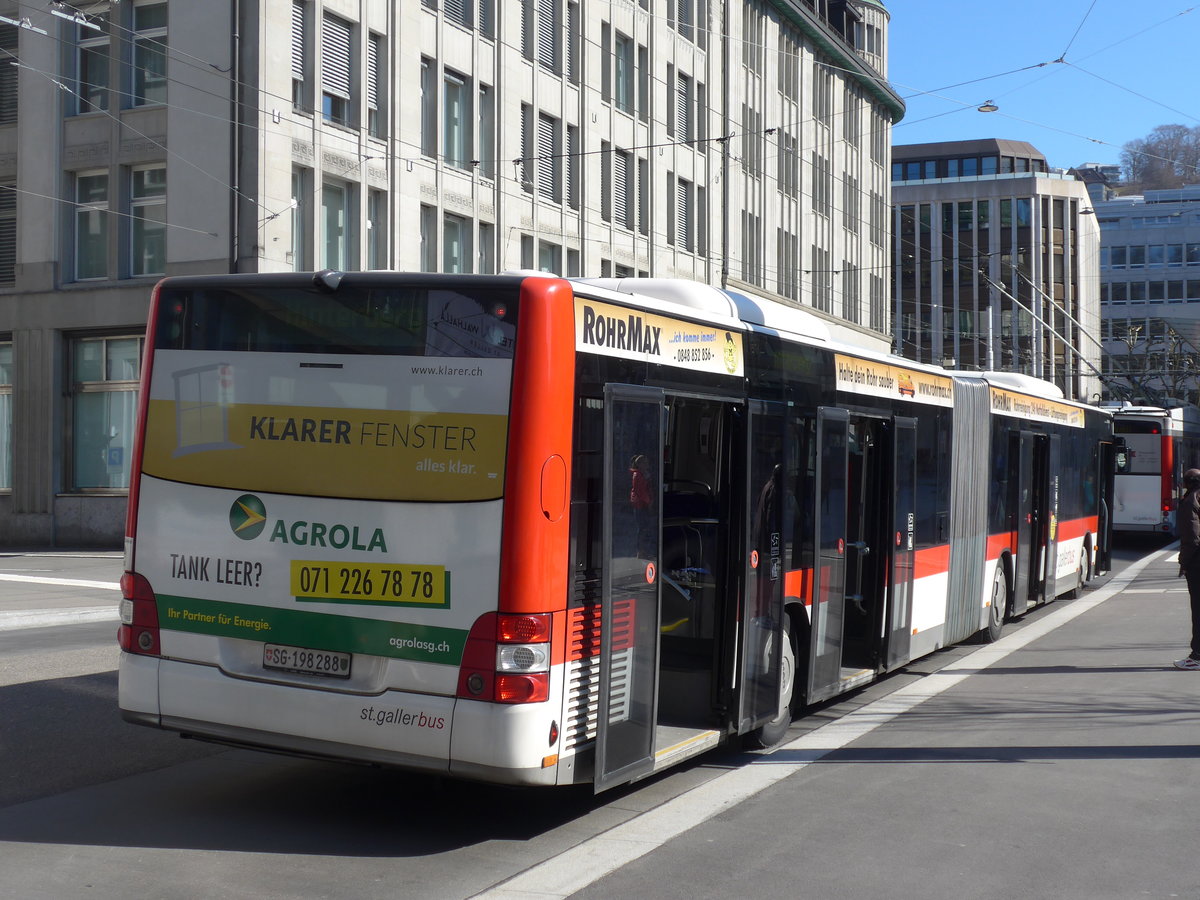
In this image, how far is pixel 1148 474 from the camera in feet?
107

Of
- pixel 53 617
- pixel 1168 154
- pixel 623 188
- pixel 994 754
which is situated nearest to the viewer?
pixel 994 754

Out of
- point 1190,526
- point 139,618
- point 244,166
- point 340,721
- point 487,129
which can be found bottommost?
point 340,721

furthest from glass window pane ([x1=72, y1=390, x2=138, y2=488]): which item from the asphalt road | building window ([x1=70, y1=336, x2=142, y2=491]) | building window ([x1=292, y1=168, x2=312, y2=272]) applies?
the asphalt road

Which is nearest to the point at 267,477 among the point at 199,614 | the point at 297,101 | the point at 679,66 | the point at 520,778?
the point at 199,614

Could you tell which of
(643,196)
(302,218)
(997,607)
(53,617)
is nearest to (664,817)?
(997,607)

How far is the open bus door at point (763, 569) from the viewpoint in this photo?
7.97 metres

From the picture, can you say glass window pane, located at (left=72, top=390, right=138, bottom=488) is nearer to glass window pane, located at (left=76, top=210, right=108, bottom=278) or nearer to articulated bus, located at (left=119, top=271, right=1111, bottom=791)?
glass window pane, located at (left=76, top=210, right=108, bottom=278)

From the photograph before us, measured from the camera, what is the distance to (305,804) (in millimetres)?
7031

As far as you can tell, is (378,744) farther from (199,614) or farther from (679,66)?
(679,66)

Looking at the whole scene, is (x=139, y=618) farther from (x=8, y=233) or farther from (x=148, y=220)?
(x=8, y=233)

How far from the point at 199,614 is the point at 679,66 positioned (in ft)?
126

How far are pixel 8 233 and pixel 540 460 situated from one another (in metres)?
29.3

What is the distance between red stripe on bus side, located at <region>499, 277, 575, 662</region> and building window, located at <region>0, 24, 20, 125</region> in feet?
94.6

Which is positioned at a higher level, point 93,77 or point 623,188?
point 93,77
